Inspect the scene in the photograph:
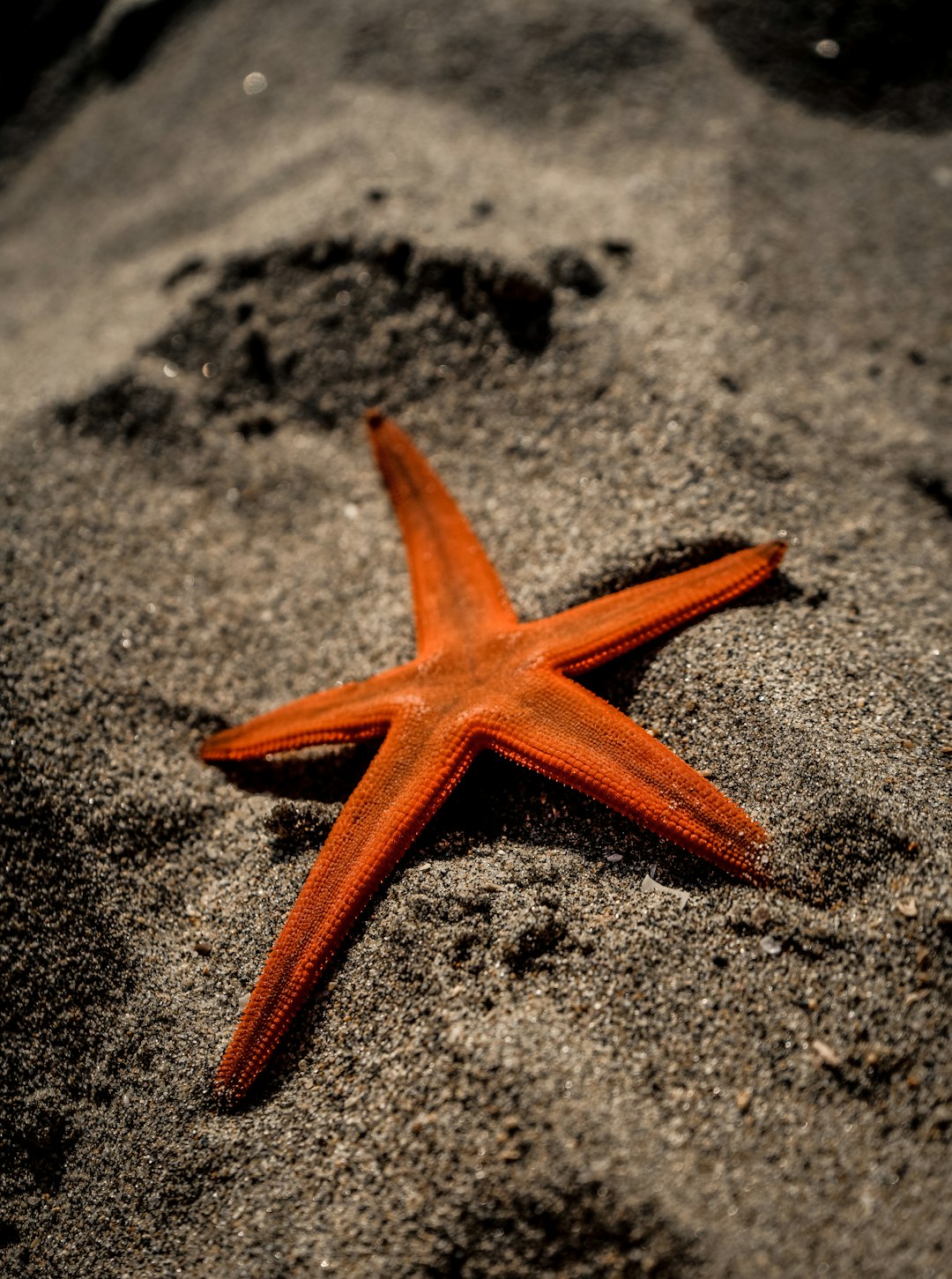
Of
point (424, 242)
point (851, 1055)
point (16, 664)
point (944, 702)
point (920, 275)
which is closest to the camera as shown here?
point (851, 1055)

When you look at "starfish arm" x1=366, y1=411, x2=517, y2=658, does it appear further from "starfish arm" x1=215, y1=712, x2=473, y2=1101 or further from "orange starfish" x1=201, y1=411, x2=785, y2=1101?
"starfish arm" x1=215, y1=712, x2=473, y2=1101

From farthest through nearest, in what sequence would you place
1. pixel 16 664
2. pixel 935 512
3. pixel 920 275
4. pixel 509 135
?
1. pixel 509 135
2. pixel 920 275
3. pixel 935 512
4. pixel 16 664

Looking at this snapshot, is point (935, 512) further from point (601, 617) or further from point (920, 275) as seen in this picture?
point (601, 617)

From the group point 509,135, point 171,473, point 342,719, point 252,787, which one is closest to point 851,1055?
point 342,719

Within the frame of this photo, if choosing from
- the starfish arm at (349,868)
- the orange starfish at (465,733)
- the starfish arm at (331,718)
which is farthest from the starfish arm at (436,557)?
the starfish arm at (349,868)

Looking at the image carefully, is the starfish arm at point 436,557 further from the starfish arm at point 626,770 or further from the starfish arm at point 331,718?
the starfish arm at point 626,770

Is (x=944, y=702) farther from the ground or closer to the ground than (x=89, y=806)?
closer to the ground

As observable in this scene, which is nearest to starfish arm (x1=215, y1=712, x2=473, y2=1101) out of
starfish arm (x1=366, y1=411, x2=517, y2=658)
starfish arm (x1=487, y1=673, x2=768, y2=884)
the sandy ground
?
the sandy ground
